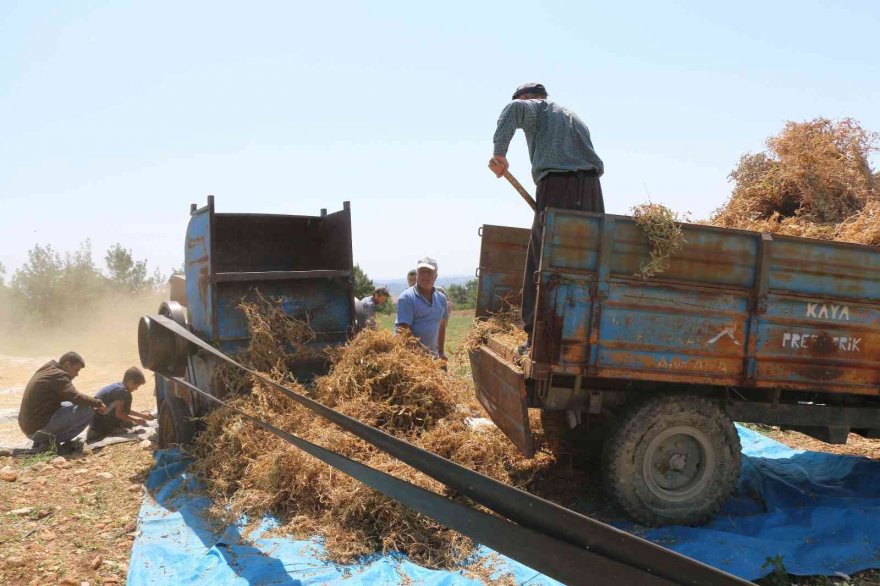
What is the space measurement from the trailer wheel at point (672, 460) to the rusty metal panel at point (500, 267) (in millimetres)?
1870

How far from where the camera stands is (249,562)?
3682 millimetres

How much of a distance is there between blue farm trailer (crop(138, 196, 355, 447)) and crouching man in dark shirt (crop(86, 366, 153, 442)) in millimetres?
931

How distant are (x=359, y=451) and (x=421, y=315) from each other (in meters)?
2.12

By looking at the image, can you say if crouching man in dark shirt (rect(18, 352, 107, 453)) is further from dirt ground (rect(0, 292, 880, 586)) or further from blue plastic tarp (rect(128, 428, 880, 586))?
blue plastic tarp (rect(128, 428, 880, 586))

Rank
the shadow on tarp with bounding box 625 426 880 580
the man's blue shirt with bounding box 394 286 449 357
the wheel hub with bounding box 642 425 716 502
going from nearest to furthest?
1. the shadow on tarp with bounding box 625 426 880 580
2. the wheel hub with bounding box 642 425 716 502
3. the man's blue shirt with bounding box 394 286 449 357

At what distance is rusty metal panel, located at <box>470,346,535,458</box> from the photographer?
4.33 meters

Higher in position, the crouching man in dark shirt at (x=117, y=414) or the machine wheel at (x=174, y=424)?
the machine wheel at (x=174, y=424)

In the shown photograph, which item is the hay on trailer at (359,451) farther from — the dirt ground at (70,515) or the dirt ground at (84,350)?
the dirt ground at (84,350)

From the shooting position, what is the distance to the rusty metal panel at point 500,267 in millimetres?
5980

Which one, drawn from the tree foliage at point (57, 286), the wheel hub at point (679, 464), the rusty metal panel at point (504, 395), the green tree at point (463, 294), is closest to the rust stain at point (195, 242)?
the rusty metal panel at point (504, 395)

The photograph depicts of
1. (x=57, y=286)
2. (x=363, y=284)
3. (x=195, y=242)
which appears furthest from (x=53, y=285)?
(x=195, y=242)

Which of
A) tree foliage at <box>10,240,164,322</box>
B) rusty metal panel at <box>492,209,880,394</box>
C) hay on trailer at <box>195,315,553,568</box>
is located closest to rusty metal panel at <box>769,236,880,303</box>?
rusty metal panel at <box>492,209,880,394</box>

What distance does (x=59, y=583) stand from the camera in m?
3.64

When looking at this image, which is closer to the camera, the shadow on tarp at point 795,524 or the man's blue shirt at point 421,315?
the shadow on tarp at point 795,524
